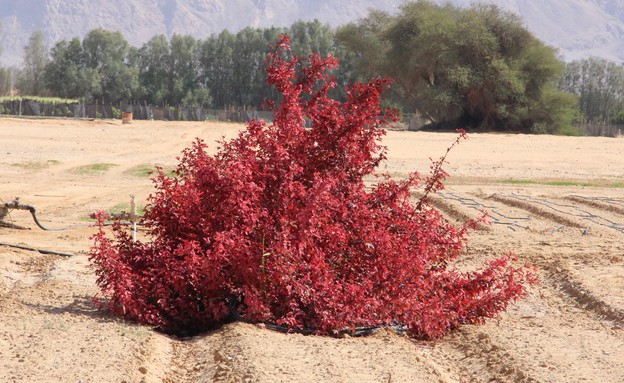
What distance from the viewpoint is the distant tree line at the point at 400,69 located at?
49.9 metres

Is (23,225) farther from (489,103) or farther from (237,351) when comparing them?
(489,103)

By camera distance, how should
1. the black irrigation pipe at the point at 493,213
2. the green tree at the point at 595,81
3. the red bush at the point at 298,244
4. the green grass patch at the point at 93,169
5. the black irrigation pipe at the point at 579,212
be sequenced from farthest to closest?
1. the green tree at the point at 595,81
2. the green grass patch at the point at 93,169
3. the black irrigation pipe at the point at 579,212
4. the black irrigation pipe at the point at 493,213
5. the red bush at the point at 298,244

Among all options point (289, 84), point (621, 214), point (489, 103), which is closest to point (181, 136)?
point (489, 103)

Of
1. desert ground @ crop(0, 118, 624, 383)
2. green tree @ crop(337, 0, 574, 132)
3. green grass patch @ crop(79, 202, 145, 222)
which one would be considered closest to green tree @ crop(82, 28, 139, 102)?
green tree @ crop(337, 0, 574, 132)

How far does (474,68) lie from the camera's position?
164 feet

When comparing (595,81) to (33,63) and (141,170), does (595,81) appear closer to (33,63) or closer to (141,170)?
(33,63)

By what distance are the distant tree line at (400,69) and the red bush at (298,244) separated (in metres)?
18.2

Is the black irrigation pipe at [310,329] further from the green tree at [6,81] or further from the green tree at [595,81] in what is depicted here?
the green tree at [6,81]

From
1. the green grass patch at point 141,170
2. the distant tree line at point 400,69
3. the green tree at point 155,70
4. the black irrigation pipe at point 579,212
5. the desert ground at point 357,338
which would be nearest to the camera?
the desert ground at point 357,338

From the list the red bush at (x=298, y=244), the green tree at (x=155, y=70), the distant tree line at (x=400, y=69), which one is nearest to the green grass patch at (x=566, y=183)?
the distant tree line at (x=400, y=69)

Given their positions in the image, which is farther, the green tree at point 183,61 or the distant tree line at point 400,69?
the green tree at point 183,61

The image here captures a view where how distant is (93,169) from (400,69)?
3154 cm

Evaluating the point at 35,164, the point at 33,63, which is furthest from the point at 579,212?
the point at 33,63

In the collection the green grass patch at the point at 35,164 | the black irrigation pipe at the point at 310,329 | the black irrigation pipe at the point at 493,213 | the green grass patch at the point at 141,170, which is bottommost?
the green grass patch at the point at 35,164
